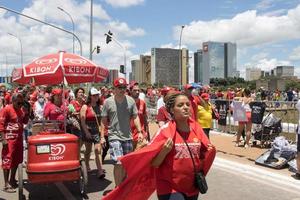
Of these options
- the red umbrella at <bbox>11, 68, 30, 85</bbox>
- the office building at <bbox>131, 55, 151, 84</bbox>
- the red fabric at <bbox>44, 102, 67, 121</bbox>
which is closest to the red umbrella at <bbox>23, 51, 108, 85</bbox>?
the red umbrella at <bbox>11, 68, 30, 85</bbox>

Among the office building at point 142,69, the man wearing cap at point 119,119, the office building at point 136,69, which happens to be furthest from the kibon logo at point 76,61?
the office building at point 136,69

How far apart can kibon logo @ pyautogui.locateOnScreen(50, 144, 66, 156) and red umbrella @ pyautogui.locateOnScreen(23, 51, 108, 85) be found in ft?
4.58

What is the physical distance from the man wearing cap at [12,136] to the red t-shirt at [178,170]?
15.6ft

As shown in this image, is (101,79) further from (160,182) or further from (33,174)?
(160,182)

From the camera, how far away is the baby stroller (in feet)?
42.0

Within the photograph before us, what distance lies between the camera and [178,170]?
3.88 meters

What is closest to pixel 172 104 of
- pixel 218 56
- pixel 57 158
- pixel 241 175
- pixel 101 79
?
pixel 57 158

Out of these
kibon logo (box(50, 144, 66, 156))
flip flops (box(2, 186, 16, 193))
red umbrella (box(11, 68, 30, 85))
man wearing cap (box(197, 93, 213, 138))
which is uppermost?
red umbrella (box(11, 68, 30, 85))

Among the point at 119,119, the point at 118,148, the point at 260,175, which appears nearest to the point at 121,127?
the point at 119,119

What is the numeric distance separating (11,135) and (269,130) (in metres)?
7.52

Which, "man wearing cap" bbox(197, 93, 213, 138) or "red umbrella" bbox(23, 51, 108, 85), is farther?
"man wearing cap" bbox(197, 93, 213, 138)

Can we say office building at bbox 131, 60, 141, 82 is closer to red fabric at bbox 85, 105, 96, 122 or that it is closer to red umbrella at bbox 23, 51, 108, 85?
red fabric at bbox 85, 105, 96, 122

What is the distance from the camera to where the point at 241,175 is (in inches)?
369

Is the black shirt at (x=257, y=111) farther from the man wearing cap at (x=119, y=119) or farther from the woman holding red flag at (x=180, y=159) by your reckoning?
the woman holding red flag at (x=180, y=159)
